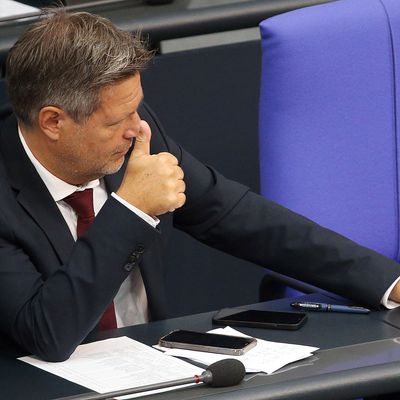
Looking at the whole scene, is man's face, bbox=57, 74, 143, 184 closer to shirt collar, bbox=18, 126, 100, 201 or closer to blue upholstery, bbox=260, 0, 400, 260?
shirt collar, bbox=18, 126, 100, 201

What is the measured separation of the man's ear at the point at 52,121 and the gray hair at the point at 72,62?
0.01m

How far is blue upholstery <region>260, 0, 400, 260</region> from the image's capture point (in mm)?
2457

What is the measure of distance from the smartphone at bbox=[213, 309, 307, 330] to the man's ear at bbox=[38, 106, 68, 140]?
0.46m

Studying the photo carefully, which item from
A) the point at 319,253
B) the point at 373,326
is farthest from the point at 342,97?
the point at 373,326

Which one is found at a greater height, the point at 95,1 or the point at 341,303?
the point at 95,1

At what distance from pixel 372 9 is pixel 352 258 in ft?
1.94

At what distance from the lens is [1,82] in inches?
110

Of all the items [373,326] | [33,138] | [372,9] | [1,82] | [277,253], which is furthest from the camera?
[1,82]

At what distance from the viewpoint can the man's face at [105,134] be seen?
6.93ft

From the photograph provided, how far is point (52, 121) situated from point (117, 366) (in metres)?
0.52

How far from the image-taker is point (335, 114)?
2516 millimetres

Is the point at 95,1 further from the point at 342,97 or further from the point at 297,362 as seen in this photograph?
the point at 297,362

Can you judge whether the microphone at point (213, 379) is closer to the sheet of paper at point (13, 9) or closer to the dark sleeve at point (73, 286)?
the dark sleeve at point (73, 286)

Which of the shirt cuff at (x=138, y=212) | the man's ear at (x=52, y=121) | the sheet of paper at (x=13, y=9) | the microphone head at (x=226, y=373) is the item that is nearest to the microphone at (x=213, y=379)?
the microphone head at (x=226, y=373)
